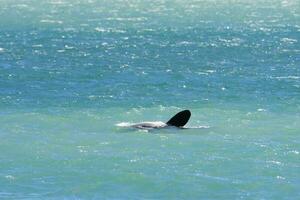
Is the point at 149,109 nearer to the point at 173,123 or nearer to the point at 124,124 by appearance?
the point at 124,124

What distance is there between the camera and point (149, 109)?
34.9 meters

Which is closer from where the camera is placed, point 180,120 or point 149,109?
point 180,120

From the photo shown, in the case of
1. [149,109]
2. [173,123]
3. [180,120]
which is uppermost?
[180,120]

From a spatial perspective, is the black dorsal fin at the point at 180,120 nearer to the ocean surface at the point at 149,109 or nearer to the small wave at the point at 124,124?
the ocean surface at the point at 149,109

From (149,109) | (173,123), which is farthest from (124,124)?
(149,109)

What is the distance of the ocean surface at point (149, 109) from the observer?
24.8 metres

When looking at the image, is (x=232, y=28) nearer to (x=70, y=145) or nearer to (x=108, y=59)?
(x=108, y=59)

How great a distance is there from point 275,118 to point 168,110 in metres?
4.45

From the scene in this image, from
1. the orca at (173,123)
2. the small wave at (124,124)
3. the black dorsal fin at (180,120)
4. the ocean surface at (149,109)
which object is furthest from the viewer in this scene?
the small wave at (124,124)

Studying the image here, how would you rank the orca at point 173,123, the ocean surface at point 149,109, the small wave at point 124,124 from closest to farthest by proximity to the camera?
1. the ocean surface at point 149,109
2. the orca at point 173,123
3. the small wave at point 124,124

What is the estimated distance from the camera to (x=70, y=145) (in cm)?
2873

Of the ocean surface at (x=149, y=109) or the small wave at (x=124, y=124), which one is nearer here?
the ocean surface at (x=149, y=109)

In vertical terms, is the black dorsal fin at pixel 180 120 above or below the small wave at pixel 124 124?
above

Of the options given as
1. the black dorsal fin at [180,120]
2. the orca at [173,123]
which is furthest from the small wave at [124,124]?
the black dorsal fin at [180,120]
